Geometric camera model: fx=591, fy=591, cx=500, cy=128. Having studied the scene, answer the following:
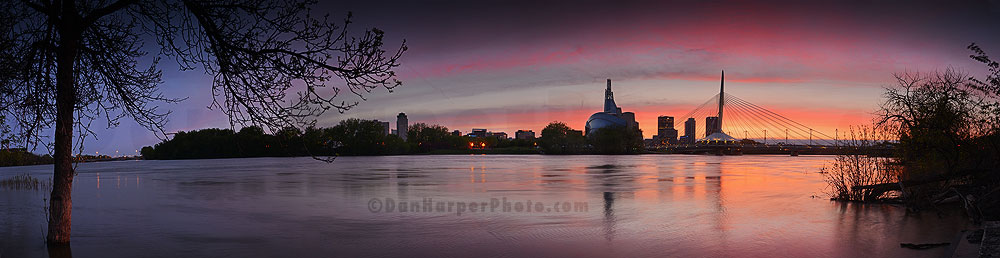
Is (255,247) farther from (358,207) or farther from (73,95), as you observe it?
(358,207)

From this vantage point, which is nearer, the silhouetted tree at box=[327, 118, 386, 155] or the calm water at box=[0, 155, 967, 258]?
the calm water at box=[0, 155, 967, 258]

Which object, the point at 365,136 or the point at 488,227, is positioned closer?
the point at 488,227

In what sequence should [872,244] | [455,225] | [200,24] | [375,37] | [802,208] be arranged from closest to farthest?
[375,37] < [200,24] < [872,244] < [455,225] < [802,208]

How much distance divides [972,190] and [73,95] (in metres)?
21.3

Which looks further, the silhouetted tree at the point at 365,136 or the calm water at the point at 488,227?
the silhouetted tree at the point at 365,136

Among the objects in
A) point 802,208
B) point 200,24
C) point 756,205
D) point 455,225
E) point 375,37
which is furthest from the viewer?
point 756,205

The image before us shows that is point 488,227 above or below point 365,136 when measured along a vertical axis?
below

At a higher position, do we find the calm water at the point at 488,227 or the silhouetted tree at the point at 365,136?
the silhouetted tree at the point at 365,136

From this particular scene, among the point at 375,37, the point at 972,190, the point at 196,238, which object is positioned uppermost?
the point at 375,37

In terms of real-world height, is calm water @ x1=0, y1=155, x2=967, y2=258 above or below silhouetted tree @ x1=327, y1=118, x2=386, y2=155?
below

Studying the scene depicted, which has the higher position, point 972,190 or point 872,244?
point 972,190

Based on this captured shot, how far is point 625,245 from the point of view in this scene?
46.1 feet

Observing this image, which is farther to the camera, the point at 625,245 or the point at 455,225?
the point at 455,225

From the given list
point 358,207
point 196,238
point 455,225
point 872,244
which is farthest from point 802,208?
point 196,238
